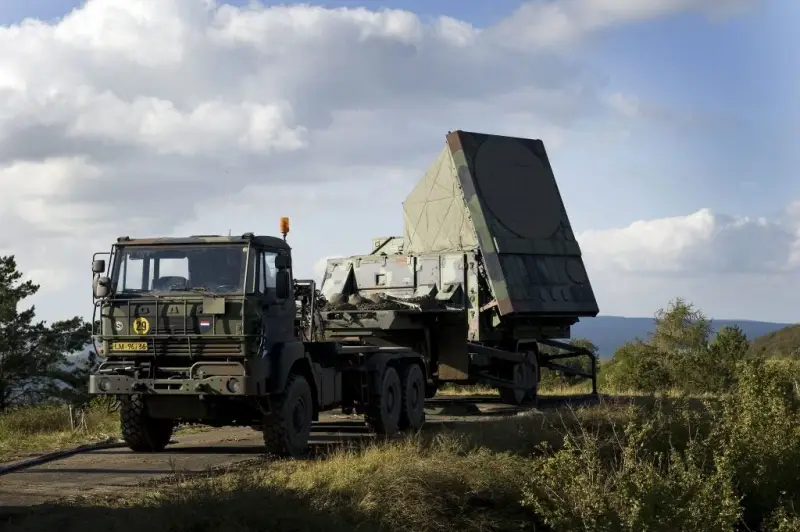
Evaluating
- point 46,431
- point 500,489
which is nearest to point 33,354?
point 46,431

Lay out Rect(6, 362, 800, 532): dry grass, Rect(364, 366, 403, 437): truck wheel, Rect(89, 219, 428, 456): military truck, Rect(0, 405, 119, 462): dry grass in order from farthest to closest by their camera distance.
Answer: Rect(364, 366, 403, 437): truck wheel → Rect(0, 405, 119, 462): dry grass → Rect(89, 219, 428, 456): military truck → Rect(6, 362, 800, 532): dry grass

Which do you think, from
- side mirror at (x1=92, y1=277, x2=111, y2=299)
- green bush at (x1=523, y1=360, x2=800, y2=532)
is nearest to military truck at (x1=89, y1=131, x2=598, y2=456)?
side mirror at (x1=92, y1=277, x2=111, y2=299)

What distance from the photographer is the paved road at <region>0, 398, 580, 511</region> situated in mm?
10531

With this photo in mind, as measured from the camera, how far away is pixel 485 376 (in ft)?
65.3

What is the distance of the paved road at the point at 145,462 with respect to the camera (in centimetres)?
1053

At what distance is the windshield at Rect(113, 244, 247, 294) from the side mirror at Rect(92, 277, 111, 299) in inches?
8.2

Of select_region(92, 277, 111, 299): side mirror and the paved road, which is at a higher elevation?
select_region(92, 277, 111, 299): side mirror

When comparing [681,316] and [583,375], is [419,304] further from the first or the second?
[681,316]

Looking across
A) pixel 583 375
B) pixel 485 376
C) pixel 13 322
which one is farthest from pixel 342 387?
pixel 13 322

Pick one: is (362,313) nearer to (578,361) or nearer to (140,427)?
(140,427)

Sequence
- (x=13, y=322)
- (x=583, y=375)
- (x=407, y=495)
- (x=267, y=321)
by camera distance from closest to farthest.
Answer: (x=407, y=495)
(x=267, y=321)
(x=583, y=375)
(x=13, y=322)

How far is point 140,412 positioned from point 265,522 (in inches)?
207

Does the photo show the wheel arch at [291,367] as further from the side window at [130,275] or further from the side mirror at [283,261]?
the side window at [130,275]

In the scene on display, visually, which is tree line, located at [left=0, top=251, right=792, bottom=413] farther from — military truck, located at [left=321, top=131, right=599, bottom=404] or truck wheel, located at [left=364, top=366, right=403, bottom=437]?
truck wheel, located at [left=364, top=366, right=403, bottom=437]
